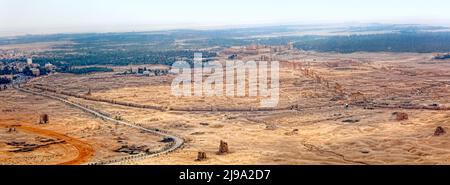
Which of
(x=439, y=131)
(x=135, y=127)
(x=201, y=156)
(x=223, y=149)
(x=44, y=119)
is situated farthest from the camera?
(x=44, y=119)

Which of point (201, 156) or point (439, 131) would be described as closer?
point (201, 156)

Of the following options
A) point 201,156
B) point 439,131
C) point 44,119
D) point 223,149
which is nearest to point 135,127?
point 44,119

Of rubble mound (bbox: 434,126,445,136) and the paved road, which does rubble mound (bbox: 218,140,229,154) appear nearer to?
the paved road

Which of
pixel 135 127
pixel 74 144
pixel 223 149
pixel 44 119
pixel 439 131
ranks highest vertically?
pixel 439 131

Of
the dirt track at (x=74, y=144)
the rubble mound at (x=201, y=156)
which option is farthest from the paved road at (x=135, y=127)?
the rubble mound at (x=201, y=156)

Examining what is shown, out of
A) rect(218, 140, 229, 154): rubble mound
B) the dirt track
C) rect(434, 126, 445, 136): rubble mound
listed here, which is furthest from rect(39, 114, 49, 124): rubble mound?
rect(434, 126, 445, 136): rubble mound

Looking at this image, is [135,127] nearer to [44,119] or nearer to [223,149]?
[44,119]

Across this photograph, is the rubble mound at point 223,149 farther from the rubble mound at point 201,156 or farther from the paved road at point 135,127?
the paved road at point 135,127
